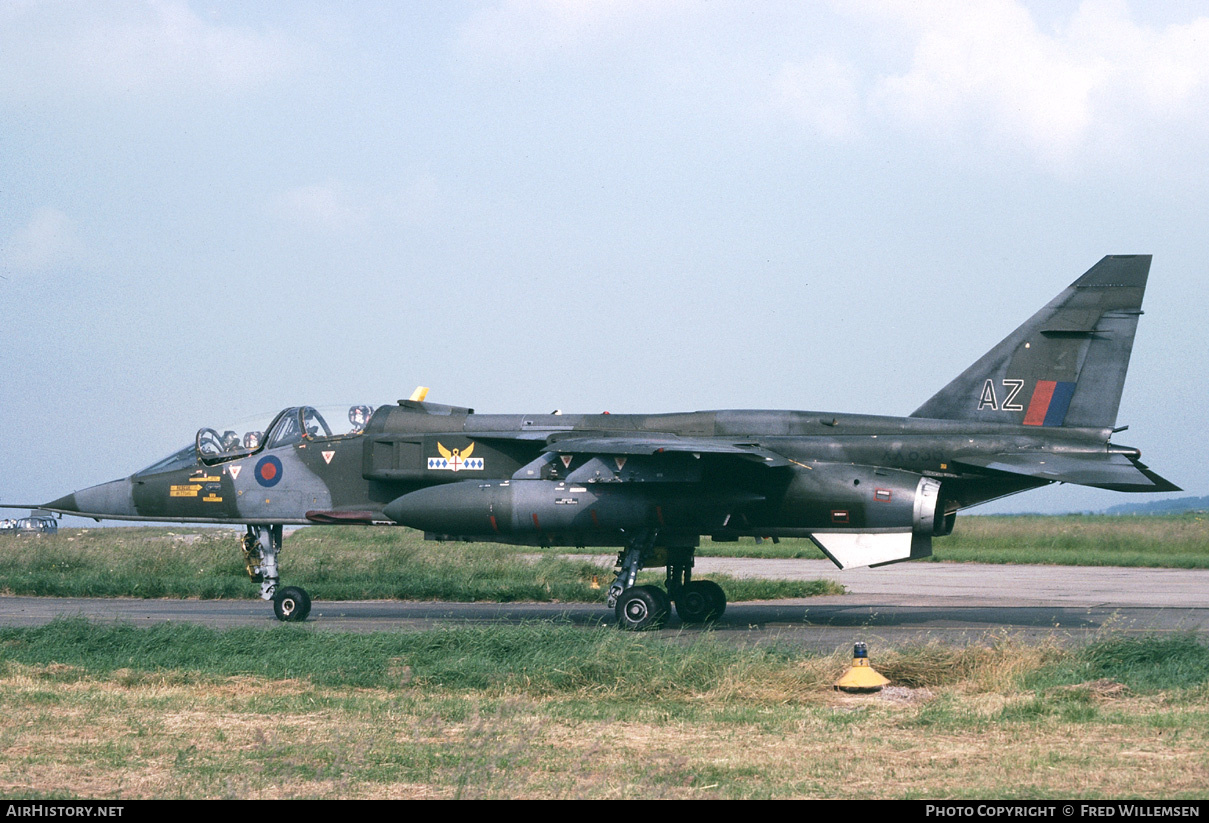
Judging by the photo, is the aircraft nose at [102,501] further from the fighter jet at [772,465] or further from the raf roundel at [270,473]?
the fighter jet at [772,465]

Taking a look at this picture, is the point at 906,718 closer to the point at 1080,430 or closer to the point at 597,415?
the point at 1080,430

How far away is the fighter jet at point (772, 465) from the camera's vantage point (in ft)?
48.8

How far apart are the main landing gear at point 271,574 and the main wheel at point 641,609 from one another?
4.86 metres

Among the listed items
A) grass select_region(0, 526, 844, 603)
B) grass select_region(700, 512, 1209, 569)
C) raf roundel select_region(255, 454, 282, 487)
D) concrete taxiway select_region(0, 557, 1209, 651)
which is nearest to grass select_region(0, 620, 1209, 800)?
concrete taxiway select_region(0, 557, 1209, 651)

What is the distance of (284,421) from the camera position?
→ 17.6 m

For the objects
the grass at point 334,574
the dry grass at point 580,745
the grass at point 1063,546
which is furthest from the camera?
the grass at point 1063,546

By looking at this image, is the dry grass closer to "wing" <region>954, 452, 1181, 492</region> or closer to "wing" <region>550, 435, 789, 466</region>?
"wing" <region>550, 435, 789, 466</region>

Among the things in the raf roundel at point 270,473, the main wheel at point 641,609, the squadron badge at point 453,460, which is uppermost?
the squadron badge at point 453,460

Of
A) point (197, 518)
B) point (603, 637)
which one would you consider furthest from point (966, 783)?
point (197, 518)

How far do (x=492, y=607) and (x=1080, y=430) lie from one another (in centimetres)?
1030

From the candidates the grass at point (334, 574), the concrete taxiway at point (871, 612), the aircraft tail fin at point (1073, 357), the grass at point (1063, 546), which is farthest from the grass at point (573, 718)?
the grass at point (1063, 546)

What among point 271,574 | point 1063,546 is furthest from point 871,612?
point 1063,546

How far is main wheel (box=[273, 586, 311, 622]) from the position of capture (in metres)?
16.7

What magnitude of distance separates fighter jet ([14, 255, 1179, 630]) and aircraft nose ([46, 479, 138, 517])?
300 centimetres
